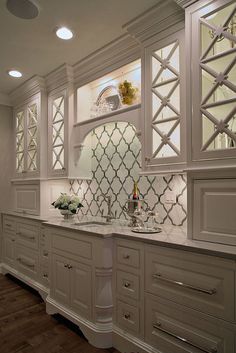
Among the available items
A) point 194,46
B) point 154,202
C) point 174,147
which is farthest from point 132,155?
point 194,46

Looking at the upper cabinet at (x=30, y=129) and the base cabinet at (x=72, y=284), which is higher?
the upper cabinet at (x=30, y=129)

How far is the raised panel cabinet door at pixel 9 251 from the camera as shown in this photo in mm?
3498

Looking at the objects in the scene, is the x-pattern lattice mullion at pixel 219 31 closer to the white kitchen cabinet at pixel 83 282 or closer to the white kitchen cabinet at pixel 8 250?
the white kitchen cabinet at pixel 83 282

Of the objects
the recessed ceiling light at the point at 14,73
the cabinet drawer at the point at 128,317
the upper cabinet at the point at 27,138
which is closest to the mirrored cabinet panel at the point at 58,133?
the upper cabinet at the point at 27,138

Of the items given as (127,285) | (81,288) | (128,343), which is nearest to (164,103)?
(127,285)

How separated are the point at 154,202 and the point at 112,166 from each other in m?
0.72

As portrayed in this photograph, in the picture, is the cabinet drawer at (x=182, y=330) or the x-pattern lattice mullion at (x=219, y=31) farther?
the x-pattern lattice mullion at (x=219, y=31)

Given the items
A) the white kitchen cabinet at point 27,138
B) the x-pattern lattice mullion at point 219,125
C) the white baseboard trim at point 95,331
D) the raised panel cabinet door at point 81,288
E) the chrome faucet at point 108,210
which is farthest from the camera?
the white kitchen cabinet at point 27,138

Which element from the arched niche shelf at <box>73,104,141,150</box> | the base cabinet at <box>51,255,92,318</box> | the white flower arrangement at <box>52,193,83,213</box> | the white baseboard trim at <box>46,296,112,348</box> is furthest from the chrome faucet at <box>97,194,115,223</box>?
the white baseboard trim at <box>46,296,112,348</box>

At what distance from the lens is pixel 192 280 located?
150cm

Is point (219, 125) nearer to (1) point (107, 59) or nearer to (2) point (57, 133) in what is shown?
(1) point (107, 59)

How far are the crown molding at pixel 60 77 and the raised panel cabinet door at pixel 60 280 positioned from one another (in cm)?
199

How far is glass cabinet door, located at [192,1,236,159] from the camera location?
1.50 meters

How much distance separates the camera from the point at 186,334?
1.52 meters
